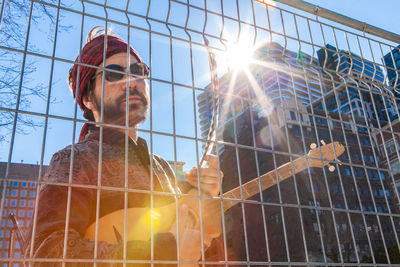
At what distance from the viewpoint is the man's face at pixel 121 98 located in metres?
1.68

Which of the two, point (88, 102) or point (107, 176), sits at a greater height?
point (88, 102)

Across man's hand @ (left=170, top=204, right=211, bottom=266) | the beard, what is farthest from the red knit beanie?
man's hand @ (left=170, top=204, right=211, bottom=266)

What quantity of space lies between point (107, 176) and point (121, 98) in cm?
37

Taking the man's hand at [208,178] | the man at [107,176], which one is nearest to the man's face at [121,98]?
the man at [107,176]

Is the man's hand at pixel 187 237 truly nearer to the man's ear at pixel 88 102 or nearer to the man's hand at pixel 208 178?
the man's hand at pixel 208 178

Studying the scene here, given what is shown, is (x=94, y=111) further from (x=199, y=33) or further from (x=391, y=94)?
(x=391, y=94)

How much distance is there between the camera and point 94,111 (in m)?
1.89

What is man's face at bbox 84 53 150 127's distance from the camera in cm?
168

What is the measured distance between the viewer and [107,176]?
1.57 m

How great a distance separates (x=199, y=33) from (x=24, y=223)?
3.81 feet

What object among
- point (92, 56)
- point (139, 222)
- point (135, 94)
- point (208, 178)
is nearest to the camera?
point (139, 222)

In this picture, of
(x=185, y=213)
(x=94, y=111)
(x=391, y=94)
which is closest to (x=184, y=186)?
(x=185, y=213)

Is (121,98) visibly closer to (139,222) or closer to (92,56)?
(92,56)

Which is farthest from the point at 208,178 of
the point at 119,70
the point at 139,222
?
the point at 119,70
